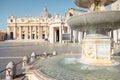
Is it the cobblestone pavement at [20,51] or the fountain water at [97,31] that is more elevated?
the fountain water at [97,31]

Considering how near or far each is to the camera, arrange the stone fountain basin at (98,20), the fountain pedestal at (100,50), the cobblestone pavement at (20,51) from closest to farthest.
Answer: the stone fountain basin at (98,20)
the fountain pedestal at (100,50)
the cobblestone pavement at (20,51)

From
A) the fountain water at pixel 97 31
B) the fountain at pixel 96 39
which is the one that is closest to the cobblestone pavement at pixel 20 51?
the fountain at pixel 96 39

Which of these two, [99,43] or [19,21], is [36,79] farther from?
[19,21]

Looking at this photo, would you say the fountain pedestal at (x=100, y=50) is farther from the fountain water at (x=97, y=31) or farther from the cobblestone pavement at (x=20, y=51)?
the cobblestone pavement at (x=20, y=51)

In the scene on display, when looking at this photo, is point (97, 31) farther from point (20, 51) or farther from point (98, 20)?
point (20, 51)

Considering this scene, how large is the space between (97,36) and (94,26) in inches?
22.2

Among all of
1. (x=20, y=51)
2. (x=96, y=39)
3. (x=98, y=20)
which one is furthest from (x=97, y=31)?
(x=20, y=51)

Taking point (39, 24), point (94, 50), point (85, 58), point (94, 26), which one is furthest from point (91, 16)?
point (39, 24)

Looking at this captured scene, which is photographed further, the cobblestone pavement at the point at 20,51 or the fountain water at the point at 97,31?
the cobblestone pavement at the point at 20,51

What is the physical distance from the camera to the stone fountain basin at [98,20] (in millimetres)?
6648

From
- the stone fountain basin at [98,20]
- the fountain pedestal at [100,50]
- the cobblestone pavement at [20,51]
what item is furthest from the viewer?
the cobblestone pavement at [20,51]

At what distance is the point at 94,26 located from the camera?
7.14 m

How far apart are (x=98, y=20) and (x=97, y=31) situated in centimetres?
88

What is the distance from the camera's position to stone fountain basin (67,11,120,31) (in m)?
6.65
